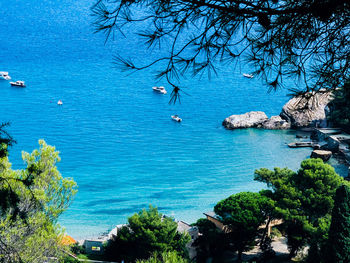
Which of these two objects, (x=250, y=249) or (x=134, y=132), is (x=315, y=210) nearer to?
(x=250, y=249)

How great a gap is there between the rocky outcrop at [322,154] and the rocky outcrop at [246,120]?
8024mm

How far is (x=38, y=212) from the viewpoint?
1195 cm

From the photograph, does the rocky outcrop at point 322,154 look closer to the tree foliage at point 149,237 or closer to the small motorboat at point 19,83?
the tree foliage at point 149,237

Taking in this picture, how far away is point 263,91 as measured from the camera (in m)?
41.8

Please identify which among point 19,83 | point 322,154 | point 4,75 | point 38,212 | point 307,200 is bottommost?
point 307,200

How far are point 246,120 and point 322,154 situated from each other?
882 cm

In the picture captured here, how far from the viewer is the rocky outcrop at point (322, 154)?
84.3 feet

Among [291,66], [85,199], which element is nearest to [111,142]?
[85,199]

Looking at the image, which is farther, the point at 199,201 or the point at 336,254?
the point at 199,201

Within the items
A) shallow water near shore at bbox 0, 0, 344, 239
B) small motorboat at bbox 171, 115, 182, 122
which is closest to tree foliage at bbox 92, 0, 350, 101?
shallow water near shore at bbox 0, 0, 344, 239

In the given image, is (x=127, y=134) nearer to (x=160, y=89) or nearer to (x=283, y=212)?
(x=160, y=89)

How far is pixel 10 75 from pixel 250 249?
117ft

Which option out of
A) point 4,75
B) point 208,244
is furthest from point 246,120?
point 4,75

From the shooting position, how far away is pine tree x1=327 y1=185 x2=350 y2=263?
10297 mm
